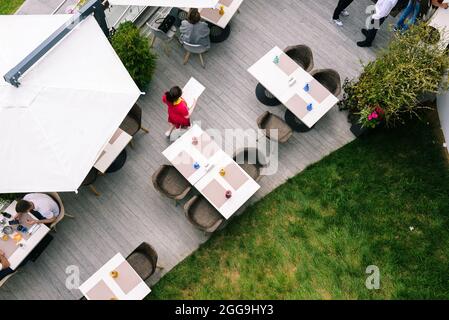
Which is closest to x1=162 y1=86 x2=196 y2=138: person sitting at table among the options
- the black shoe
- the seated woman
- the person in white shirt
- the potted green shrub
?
the potted green shrub

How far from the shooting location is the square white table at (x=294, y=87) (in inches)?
350

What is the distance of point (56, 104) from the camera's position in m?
6.88

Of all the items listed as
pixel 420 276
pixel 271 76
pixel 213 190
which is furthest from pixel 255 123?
pixel 420 276

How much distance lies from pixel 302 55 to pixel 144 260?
5.33m

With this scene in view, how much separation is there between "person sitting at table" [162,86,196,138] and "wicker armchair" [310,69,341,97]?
108 inches

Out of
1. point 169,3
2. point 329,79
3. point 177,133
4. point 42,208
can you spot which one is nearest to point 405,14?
point 329,79

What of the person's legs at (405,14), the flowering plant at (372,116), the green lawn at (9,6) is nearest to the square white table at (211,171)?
the flowering plant at (372,116)

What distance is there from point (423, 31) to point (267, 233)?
473cm

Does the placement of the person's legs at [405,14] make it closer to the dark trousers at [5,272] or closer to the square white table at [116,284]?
the square white table at [116,284]

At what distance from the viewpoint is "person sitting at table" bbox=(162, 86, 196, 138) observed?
328 inches

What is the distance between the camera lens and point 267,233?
8.86 m

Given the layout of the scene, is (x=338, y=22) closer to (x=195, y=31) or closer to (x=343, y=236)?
(x=195, y=31)

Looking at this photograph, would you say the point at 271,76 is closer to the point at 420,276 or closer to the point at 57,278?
the point at 420,276

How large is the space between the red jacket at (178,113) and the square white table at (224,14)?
2.23m
